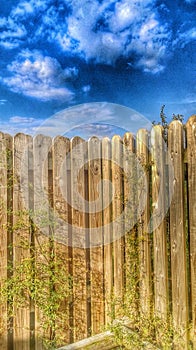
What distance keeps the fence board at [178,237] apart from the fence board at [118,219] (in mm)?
519

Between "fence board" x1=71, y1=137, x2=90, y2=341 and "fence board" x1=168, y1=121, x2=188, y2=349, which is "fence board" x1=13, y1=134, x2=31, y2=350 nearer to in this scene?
"fence board" x1=71, y1=137, x2=90, y2=341

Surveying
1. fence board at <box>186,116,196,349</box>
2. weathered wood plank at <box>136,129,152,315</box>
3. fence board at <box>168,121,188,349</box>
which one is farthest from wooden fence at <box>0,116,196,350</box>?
fence board at <box>186,116,196,349</box>

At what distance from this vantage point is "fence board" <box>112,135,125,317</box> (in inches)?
101

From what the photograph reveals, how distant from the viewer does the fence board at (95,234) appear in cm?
268

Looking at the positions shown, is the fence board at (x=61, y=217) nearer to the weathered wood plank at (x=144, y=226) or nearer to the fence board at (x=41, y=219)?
the fence board at (x=41, y=219)

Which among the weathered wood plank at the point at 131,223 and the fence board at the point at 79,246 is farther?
→ the fence board at the point at 79,246

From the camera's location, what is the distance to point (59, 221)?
259 cm

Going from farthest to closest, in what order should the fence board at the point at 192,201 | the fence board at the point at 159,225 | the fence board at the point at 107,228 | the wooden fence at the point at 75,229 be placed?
the fence board at the point at 107,228, the wooden fence at the point at 75,229, the fence board at the point at 159,225, the fence board at the point at 192,201

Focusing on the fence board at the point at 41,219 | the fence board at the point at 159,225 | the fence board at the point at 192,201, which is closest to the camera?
the fence board at the point at 192,201

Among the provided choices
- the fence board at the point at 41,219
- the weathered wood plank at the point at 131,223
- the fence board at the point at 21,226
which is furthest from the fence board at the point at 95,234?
the fence board at the point at 21,226

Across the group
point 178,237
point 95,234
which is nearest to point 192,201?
point 178,237

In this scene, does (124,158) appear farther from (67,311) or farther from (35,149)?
(67,311)

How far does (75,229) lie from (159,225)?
806mm

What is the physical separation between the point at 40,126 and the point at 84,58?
2.80m
